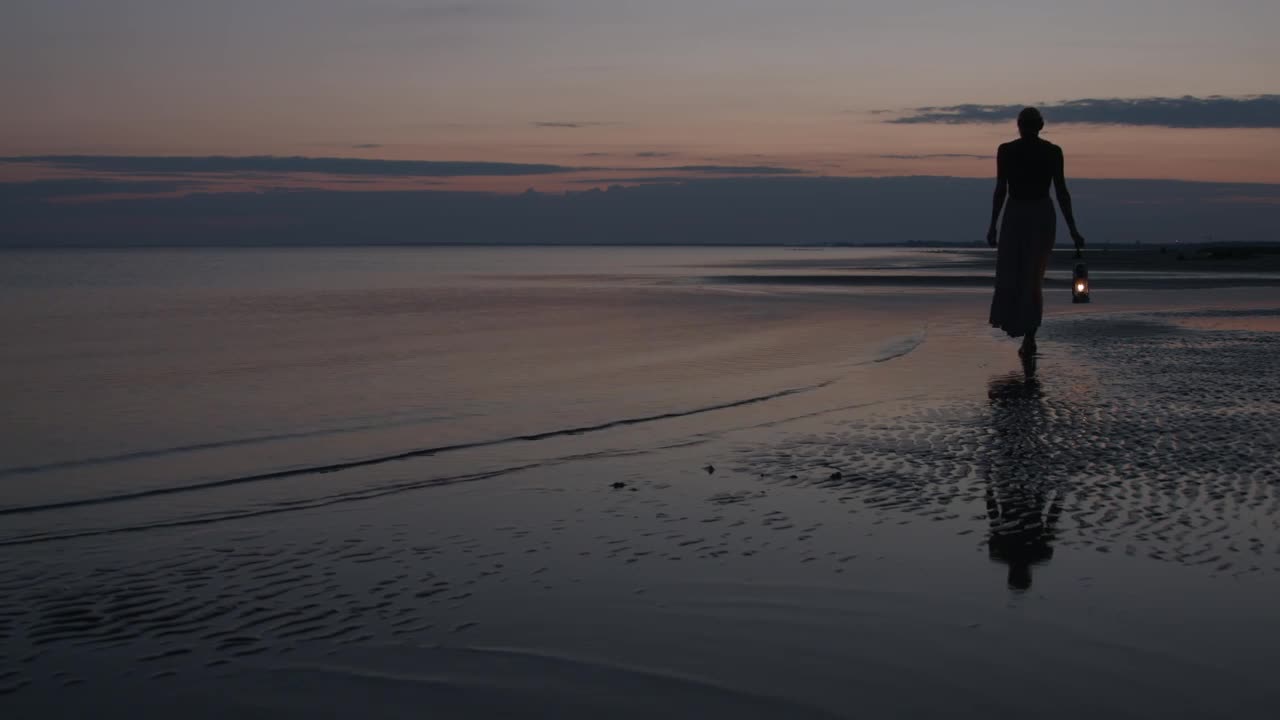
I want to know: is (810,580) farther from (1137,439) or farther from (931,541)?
(1137,439)

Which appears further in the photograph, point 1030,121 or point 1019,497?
point 1030,121

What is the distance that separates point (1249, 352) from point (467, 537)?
1367cm

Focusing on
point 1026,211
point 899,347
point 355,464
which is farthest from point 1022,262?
point 355,464

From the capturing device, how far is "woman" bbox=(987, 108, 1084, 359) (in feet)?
44.0

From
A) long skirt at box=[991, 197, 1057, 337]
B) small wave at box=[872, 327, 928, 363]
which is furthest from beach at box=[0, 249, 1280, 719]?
small wave at box=[872, 327, 928, 363]

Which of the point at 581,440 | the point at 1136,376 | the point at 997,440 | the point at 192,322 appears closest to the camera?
the point at 997,440

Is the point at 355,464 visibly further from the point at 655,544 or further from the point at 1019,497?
the point at 1019,497

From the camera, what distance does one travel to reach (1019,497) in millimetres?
7008

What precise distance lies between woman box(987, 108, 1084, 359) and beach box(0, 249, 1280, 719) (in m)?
1.04

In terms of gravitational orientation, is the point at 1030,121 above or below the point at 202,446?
above

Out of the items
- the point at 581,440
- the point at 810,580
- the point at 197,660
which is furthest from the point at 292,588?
the point at 581,440

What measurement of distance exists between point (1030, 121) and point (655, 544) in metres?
9.31

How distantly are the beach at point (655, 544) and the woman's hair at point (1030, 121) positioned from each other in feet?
9.60

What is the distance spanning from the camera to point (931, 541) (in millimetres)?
6020
